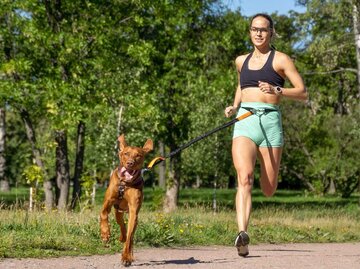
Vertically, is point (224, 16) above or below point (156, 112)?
above

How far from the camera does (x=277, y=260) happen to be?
853 centimetres

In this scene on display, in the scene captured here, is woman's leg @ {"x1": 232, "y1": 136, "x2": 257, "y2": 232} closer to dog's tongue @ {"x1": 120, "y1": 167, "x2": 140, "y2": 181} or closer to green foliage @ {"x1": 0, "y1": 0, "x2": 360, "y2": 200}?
dog's tongue @ {"x1": 120, "y1": 167, "x2": 140, "y2": 181}

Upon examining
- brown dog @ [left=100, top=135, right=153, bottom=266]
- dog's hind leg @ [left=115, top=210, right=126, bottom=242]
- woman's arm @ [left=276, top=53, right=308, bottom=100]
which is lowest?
dog's hind leg @ [left=115, top=210, right=126, bottom=242]

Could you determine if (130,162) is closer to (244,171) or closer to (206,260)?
(244,171)

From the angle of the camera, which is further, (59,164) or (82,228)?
(59,164)

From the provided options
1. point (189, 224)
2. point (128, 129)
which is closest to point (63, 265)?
point (189, 224)

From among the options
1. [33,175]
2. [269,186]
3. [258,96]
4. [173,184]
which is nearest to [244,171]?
[269,186]

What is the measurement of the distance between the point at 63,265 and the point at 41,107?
13.1m

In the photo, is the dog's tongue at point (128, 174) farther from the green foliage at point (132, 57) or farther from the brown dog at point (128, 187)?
the green foliage at point (132, 57)

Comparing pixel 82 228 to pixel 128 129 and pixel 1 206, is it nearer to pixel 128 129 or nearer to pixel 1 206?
pixel 1 206

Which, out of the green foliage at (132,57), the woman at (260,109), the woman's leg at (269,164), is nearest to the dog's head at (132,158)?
the woman at (260,109)

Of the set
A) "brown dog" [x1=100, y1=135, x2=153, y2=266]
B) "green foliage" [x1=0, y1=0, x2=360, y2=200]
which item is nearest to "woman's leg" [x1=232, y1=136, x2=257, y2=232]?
"brown dog" [x1=100, y1=135, x2=153, y2=266]

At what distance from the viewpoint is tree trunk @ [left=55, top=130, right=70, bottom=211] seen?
21875mm

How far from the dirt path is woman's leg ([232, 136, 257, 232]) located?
80 cm
